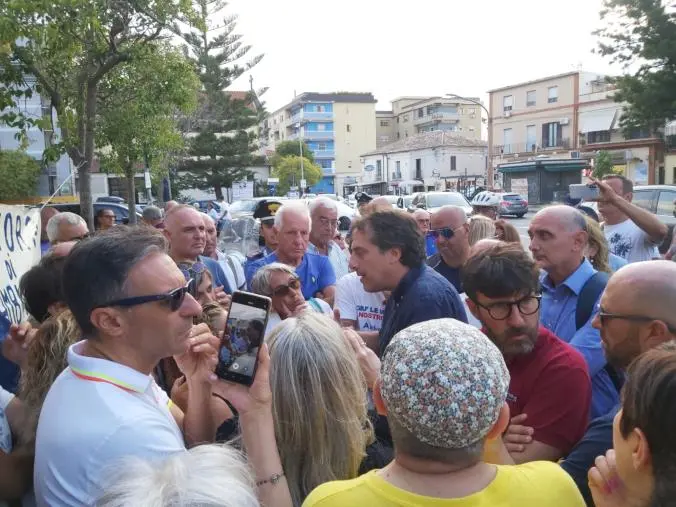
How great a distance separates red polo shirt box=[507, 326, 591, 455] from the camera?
6.95ft

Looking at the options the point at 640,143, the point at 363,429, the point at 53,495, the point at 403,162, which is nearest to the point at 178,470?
the point at 53,495

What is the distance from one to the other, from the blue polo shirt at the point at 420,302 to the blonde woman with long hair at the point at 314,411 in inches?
41.7

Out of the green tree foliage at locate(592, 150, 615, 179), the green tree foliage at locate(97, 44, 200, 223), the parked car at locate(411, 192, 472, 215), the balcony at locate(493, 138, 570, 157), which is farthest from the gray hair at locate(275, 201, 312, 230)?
the balcony at locate(493, 138, 570, 157)

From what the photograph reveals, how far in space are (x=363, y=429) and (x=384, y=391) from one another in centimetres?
76

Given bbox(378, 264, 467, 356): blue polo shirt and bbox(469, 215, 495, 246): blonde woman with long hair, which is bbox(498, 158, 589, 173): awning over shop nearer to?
bbox(469, 215, 495, 246): blonde woman with long hair

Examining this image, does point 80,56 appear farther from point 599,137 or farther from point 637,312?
point 599,137

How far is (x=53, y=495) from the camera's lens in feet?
5.47

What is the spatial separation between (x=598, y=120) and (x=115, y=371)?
49871 mm

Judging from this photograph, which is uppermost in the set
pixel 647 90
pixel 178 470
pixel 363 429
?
pixel 647 90

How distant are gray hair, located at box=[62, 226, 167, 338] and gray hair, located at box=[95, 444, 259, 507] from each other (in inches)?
24.0

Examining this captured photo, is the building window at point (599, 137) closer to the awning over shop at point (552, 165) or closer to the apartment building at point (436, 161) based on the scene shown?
the awning over shop at point (552, 165)

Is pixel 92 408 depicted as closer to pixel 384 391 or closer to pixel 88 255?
pixel 88 255

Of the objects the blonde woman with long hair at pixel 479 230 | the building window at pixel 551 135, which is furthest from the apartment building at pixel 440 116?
the blonde woman with long hair at pixel 479 230

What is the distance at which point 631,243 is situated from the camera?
5328 millimetres
